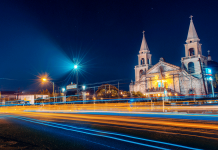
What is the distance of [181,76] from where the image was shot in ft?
202

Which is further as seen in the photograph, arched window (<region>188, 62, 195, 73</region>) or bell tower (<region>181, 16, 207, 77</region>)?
arched window (<region>188, 62, 195, 73</region>)

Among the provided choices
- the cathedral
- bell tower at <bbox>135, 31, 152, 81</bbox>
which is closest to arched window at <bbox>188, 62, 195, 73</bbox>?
the cathedral

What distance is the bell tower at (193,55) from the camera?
62031 mm

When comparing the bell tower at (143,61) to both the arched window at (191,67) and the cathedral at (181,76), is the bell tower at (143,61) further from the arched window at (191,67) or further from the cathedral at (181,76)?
the arched window at (191,67)

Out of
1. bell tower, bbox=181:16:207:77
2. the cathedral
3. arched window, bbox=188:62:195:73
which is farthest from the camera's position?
arched window, bbox=188:62:195:73

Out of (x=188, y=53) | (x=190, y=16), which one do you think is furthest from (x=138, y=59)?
(x=190, y=16)

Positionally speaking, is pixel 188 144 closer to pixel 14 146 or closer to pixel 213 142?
pixel 213 142

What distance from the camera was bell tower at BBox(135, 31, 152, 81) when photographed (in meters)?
74.7

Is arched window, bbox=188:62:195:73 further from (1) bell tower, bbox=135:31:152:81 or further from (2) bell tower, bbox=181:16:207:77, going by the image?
(1) bell tower, bbox=135:31:152:81

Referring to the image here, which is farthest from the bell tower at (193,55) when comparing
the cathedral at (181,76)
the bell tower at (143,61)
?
the bell tower at (143,61)

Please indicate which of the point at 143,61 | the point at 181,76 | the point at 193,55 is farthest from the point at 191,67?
the point at 143,61

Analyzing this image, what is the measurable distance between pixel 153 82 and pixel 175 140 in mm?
62991

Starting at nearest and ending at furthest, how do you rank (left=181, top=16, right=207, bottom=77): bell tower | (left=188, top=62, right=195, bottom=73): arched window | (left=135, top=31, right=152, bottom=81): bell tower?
1. (left=181, top=16, right=207, bottom=77): bell tower
2. (left=188, top=62, right=195, bottom=73): arched window
3. (left=135, top=31, right=152, bottom=81): bell tower

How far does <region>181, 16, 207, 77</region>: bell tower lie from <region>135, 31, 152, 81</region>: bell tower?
14.4m
